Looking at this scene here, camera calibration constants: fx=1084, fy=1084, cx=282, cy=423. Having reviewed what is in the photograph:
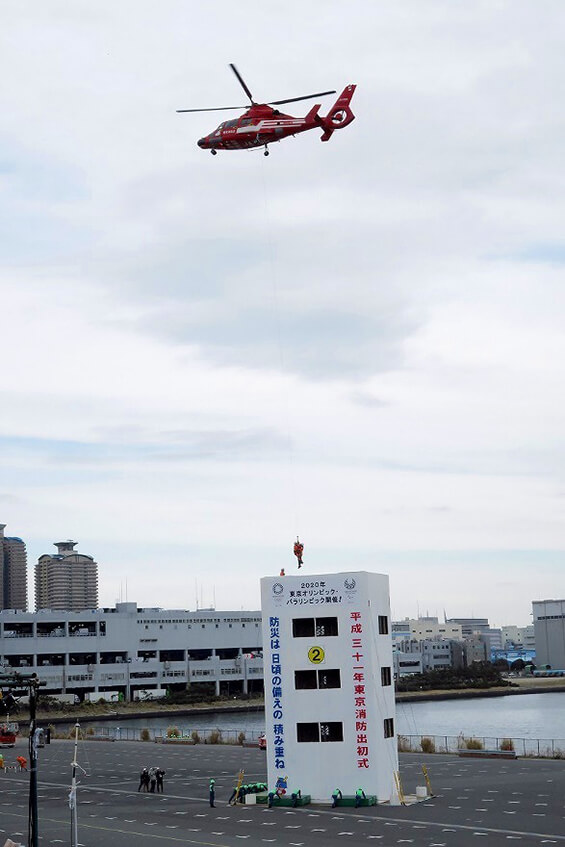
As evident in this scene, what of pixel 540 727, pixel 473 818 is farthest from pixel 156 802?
pixel 540 727

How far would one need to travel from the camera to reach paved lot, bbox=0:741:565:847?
4138 centimetres

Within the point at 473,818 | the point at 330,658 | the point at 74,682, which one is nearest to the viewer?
the point at 473,818

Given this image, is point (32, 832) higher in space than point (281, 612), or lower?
lower

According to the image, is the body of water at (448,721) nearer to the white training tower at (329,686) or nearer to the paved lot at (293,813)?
the paved lot at (293,813)

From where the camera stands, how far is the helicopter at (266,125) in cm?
5834

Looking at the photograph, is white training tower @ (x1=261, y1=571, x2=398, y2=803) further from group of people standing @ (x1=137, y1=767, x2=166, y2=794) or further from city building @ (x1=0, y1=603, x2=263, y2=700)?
city building @ (x1=0, y1=603, x2=263, y2=700)

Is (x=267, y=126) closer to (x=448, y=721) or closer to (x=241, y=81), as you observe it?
(x=241, y=81)

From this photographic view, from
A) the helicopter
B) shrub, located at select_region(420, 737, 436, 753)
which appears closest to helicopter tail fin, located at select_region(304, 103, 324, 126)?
the helicopter

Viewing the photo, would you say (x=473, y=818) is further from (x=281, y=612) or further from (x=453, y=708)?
(x=453, y=708)

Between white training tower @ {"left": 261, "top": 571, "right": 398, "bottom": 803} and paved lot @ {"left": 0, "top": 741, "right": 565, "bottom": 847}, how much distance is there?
2068 millimetres

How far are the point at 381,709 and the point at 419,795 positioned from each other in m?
4.37

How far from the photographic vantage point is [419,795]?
52.1 m

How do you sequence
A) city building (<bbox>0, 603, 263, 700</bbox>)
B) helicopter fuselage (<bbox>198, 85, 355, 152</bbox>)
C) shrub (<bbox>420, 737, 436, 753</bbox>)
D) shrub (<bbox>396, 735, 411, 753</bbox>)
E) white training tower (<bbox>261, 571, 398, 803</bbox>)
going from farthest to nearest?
city building (<bbox>0, 603, 263, 700</bbox>), shrub (<bbox>396, 735, 411, 753</bbox>), shrub (<bbox>420, 737, 436, 753</bbox>), helicopter fuselage (<bbox>198, 85, 355, 152</bbox>), white training tower (<bbox>261, 571, 398, 803</bbox>)

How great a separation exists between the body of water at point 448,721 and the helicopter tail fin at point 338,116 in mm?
84342
